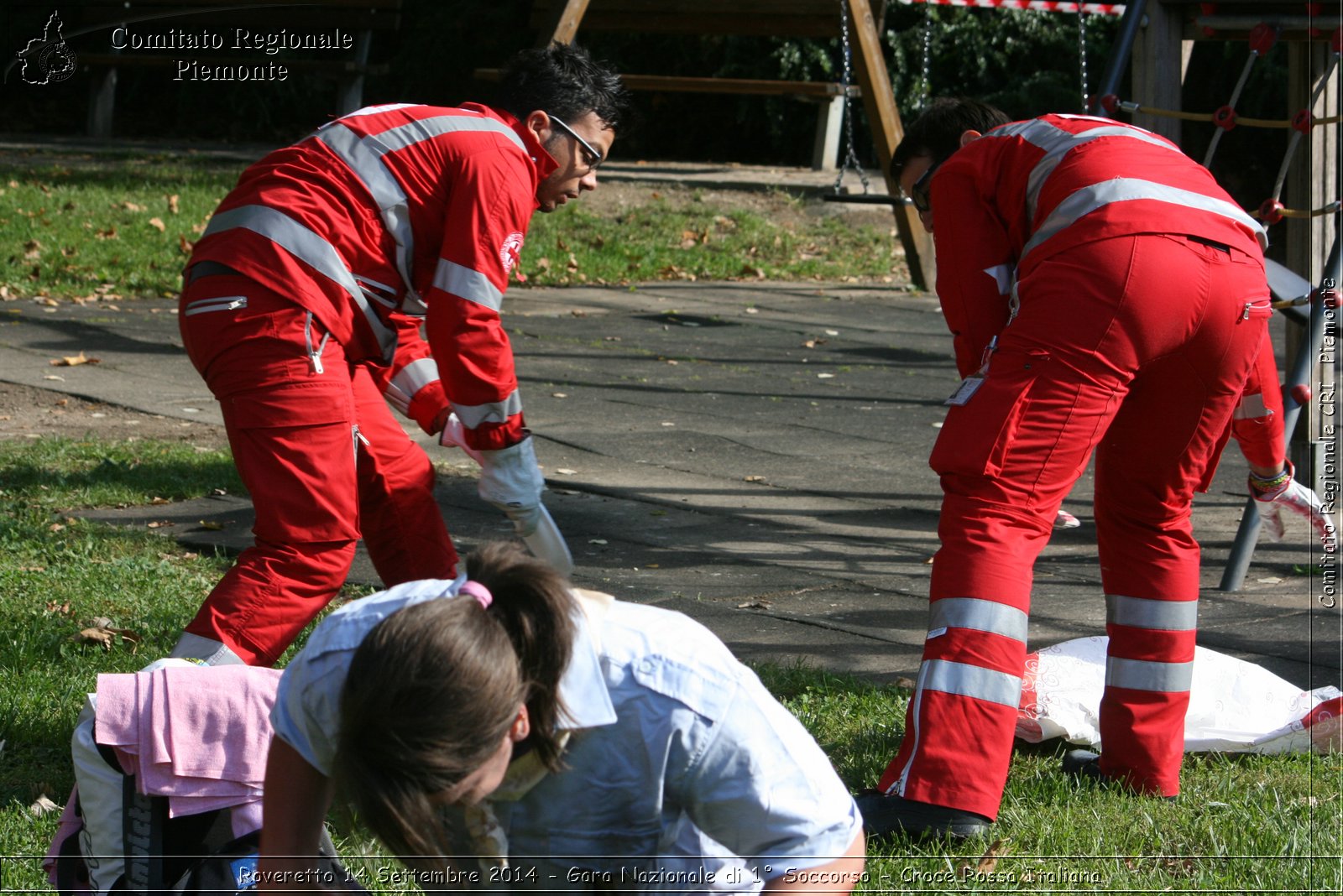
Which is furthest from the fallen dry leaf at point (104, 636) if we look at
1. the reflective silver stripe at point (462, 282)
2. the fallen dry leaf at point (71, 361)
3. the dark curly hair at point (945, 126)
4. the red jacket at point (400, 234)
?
the fallen dry leaf at point (71, 361)

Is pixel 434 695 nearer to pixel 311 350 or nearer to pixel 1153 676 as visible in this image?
pixel 311 350

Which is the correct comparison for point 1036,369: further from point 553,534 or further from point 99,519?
point 99,519

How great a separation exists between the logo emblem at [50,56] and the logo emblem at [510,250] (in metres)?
12.8

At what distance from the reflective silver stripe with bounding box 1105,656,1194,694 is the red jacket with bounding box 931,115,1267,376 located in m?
0.71

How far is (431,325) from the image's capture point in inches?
125

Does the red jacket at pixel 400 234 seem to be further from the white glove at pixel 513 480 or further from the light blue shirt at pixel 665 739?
the light blue shirt at pixel 665 739

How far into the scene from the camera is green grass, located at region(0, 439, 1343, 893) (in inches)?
106

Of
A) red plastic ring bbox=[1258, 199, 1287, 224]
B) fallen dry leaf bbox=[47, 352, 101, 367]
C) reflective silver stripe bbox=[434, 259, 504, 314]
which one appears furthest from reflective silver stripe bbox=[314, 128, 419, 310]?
fallen dry leaf bbox=[47, 352, 101, 367]

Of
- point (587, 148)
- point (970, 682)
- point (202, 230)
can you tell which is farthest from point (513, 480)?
point (202, 230)

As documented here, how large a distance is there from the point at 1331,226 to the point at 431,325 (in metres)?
4.04

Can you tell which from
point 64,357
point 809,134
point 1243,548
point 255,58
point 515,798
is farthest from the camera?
point 809,134

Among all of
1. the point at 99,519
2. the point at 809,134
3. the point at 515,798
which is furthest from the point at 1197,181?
the point at 809,134

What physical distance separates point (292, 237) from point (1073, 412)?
5.20 feet

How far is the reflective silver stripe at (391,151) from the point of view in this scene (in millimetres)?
3188
